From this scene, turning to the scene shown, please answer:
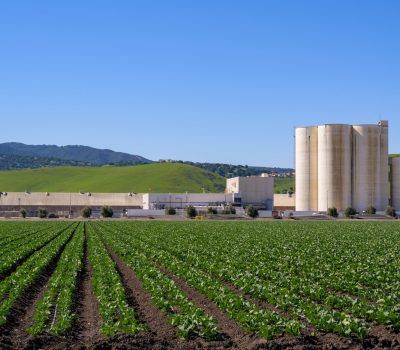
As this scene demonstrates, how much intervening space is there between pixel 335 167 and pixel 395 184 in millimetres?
17405

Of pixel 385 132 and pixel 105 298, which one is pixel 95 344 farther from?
pixel 385 132

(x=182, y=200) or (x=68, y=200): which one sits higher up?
(x=182, y=200)

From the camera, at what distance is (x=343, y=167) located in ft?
407

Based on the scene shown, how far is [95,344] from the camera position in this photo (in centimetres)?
1578

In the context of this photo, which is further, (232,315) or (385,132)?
(385,132)

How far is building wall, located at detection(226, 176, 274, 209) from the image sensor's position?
158000 millimetres

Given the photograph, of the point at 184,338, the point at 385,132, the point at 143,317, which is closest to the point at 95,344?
the point at 184,338

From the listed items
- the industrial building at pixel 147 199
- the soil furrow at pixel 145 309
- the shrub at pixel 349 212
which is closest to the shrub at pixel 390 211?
the shrub at pixel 349 212

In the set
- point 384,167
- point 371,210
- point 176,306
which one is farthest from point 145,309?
point 384,167

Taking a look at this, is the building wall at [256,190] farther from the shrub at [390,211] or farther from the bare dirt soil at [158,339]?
the bare dirt soil at [158,339]

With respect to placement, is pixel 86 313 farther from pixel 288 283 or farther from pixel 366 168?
pixel 366 168

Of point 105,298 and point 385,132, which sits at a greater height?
point 385,132

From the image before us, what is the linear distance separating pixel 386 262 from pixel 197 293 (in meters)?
13.0

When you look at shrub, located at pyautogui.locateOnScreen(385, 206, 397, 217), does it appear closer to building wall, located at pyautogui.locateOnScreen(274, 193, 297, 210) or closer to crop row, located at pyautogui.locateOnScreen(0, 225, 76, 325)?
building wall, located at pyautogui.locateOnScreen(274, 193, 297, 210)
